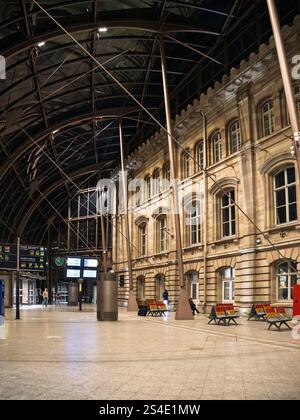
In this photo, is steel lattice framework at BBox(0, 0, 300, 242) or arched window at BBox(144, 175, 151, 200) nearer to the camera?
steel lattice framework at BBox(0, 0, 300, 242)

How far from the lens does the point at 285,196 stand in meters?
24.8

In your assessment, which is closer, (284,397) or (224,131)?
(284,397)

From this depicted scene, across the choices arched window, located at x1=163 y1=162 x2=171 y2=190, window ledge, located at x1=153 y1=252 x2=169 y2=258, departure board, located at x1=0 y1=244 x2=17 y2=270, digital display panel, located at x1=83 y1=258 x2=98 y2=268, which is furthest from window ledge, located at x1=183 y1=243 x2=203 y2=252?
digital display panel, located at x1=83 y1=258 x2=98 y2=268

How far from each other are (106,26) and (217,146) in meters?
10.4

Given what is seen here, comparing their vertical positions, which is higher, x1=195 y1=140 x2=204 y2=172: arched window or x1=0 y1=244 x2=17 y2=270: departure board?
x1=195 y1=140 x2=204 y2=172: arched window

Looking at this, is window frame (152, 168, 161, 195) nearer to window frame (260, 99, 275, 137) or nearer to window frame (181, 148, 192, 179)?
window frame (181, 148, 192, 179)

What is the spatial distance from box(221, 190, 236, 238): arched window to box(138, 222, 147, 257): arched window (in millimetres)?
14538

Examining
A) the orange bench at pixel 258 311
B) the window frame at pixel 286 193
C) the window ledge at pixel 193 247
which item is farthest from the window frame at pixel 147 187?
the orange bench at pixel 258 311

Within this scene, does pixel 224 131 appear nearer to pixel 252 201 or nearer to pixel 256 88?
pixel 256 88

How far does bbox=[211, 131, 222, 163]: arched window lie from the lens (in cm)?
3130

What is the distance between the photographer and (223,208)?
3045cm

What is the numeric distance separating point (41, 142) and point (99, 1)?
1851cm

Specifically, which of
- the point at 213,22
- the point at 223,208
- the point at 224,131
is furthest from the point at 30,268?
the point at 213,22
